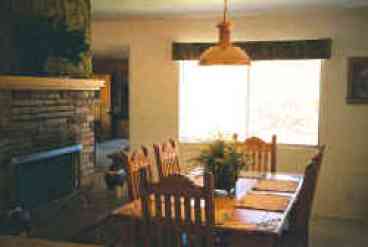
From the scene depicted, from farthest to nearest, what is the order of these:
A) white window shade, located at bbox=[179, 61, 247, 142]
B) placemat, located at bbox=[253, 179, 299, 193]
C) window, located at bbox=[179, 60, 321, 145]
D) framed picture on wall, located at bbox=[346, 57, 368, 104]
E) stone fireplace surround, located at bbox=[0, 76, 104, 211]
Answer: white window shade, located at bbox=[179, 61, 247, 142]
window, located at bbox=[179, 60, 321, 145]
framed picture on wall, located at bbox=[346, 57, 368, 104]
stone fireplace surround, located at bbox=[0, 76, 104, 211]
placemat, located at bbox=[253, 179, 299, 193]

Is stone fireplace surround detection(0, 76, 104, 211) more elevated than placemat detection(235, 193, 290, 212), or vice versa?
stone fireplace surround detection(0, 76, 104, 211)

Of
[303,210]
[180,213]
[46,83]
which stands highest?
[46,83]

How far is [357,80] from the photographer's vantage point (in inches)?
195

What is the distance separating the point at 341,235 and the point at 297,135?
4.37 ft

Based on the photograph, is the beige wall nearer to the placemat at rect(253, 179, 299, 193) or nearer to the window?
the window

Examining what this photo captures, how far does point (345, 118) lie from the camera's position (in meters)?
5.03

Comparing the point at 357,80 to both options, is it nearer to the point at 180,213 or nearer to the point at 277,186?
the point at 277,186

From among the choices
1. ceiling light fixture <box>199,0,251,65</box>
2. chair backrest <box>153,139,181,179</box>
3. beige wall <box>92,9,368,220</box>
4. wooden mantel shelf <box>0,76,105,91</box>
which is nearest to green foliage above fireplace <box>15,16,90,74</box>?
wooden mantel shelf <box>0,76,105,91</box>

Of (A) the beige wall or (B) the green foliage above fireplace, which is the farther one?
(A) the beige wall

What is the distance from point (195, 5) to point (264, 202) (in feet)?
8.70

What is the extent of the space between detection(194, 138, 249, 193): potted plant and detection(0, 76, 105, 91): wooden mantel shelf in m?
1.70

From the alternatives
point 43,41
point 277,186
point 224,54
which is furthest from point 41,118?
point 277,186

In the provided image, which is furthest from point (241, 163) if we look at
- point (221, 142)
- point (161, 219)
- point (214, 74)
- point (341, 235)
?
point (214, 74)

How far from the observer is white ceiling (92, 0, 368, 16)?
453 cm
